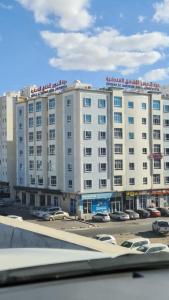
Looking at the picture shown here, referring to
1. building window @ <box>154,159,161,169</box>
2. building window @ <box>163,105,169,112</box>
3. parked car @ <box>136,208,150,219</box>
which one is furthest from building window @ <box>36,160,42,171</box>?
building window @ <box>163,105,169,112</box>

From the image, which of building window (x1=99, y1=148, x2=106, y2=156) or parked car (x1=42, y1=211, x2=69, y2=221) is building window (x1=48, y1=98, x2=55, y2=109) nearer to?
building window (x1=99, y1=148, x2=106, y2=156)

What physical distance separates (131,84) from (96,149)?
10966 mm

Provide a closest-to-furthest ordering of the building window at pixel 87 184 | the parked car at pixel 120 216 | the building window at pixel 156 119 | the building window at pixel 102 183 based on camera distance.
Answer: the parked car at pixel 120 216
the building window at pixel 87 184
the building window at pixel 102 183
the building window at pixel 156 119

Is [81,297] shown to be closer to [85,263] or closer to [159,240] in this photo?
[85,263]

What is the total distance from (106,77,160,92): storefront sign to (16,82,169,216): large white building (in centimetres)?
103

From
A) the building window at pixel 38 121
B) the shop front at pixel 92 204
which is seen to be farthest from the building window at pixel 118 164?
the building window at pixel 38 121

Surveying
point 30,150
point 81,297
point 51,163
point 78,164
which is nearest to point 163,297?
point 81,297

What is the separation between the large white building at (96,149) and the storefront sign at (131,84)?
103 cm

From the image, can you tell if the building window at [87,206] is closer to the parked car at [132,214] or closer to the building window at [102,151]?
the parked car at [132,214]

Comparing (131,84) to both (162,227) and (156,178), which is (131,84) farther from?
(162,227)

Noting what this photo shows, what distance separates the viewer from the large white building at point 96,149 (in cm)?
5588

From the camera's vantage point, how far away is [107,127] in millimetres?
57438

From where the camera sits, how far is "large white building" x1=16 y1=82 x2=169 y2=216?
55875 mm

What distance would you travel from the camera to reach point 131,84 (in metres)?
61.3
